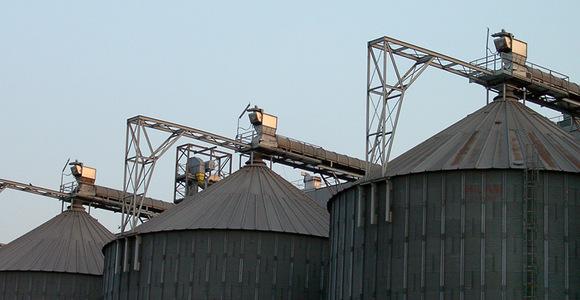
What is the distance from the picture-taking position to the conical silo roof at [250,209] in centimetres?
6819

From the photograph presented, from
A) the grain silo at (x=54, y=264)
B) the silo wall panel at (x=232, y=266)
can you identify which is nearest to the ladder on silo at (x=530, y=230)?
the silo wall panel at (x=232, y=266)

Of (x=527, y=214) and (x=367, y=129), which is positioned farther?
(x=367, y=129)

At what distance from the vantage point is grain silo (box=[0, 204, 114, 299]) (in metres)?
83.7

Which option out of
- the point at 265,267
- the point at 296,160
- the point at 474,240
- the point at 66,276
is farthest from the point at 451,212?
the point at 66,276

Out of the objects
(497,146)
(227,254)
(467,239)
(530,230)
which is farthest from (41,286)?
(530,230)

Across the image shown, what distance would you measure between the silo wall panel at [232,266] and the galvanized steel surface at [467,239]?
12.1 m

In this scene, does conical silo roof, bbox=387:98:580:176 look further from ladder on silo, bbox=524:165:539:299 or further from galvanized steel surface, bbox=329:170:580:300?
galvanized steel surface, bbox=329:170:580:300

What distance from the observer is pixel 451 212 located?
52.4m

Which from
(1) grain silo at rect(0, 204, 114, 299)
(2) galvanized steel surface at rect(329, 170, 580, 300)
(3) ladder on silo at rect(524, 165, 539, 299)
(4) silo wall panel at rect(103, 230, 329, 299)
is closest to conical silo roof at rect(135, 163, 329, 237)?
(4) silo wall panel at rect(103, 230, 329, 299)

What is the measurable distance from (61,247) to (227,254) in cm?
2297

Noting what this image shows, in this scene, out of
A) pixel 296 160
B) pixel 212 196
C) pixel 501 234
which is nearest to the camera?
pixel 501 234

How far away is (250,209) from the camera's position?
69750 mm

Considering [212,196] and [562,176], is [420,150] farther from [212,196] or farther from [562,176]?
[212,196]

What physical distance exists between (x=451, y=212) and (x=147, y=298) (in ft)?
71.5
